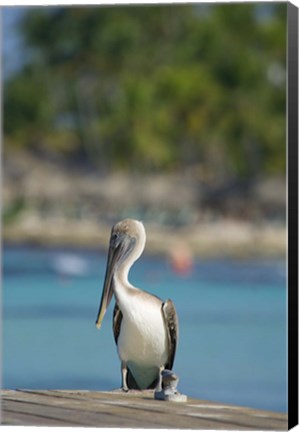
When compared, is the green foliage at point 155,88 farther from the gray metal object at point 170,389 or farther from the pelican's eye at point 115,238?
the gray metal object at point 170,389

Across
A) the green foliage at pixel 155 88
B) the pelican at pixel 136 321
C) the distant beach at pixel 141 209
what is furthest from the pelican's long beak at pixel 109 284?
the distant beach at pixel 141 209

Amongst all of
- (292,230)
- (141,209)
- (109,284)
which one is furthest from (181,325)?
(292,230)

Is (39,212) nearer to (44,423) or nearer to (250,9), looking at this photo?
(250,9)

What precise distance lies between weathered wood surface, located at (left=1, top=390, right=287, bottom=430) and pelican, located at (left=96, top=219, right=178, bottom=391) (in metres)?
0.09

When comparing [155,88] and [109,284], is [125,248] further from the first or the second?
[155,88]

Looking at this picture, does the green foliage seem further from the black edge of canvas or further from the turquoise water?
the black edge of canvas

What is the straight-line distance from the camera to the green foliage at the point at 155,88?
9492 mm

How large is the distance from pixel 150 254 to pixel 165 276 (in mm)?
530

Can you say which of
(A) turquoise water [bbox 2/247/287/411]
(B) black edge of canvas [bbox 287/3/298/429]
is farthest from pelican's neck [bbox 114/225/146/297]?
(A) turquoise water [bbox 2/247/287/411]

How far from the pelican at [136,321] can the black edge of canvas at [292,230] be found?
1.67ft

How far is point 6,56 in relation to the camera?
10172mm

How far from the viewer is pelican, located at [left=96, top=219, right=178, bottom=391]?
5730 millimetres

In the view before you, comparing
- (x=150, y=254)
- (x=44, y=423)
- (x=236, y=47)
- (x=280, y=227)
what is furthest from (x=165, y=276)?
(x=44, y=423)

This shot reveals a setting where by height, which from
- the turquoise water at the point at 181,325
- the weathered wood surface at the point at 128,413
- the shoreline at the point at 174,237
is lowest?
the weathered wood surface at the point at 128,413
